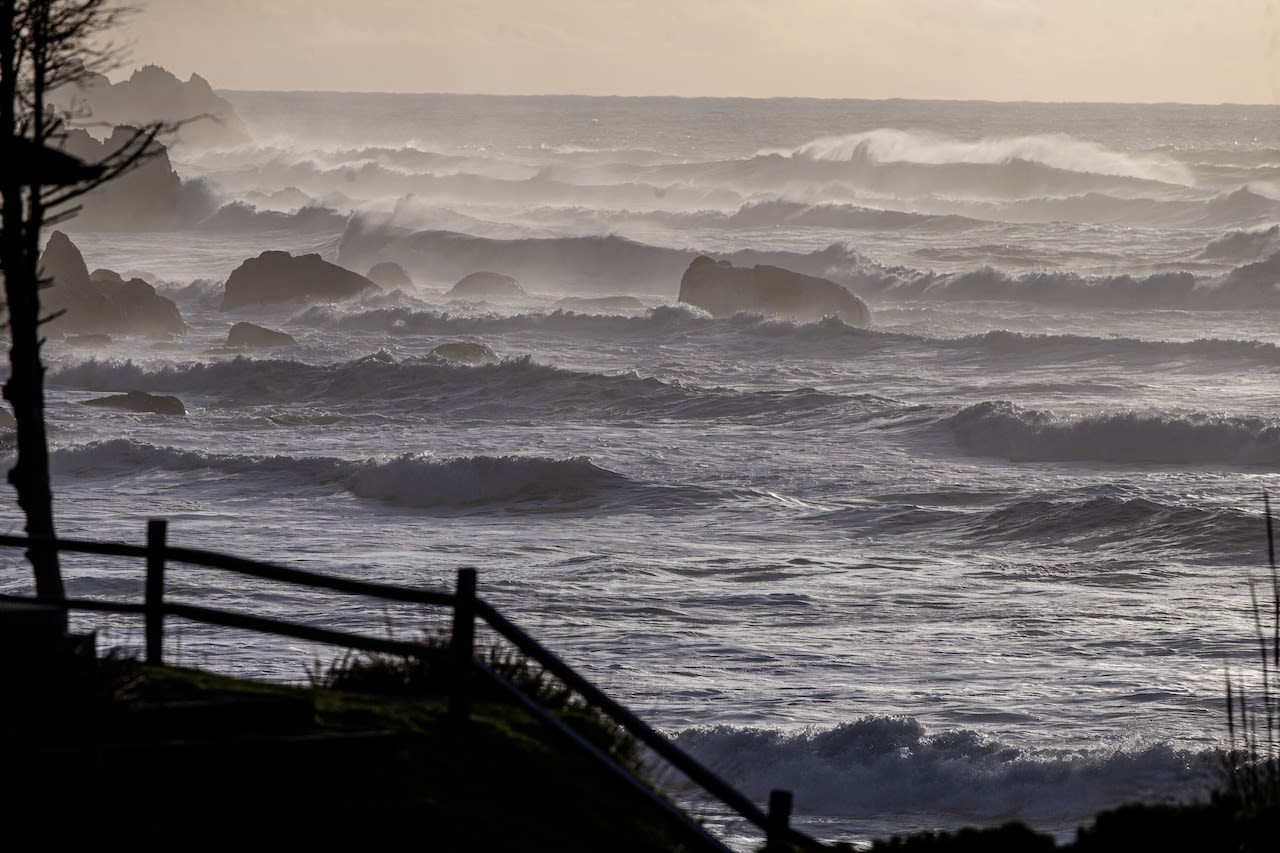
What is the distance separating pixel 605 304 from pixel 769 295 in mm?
7275

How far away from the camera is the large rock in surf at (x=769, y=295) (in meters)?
49.1

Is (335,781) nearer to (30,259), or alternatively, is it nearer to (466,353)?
(30,259)

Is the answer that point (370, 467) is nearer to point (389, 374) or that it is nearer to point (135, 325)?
point (389, 374)

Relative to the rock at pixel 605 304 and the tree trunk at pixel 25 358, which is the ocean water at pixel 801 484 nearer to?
the rock at pixel 605 304

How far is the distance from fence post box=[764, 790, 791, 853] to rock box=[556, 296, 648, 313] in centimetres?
4698

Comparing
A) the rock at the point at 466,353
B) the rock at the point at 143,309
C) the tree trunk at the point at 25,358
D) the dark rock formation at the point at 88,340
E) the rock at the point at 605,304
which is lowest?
the tree trunk at the point at 25,358

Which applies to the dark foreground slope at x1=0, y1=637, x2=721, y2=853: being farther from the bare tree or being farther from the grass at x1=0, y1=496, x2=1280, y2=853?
the bare tree

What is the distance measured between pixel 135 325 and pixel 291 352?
7.32 m

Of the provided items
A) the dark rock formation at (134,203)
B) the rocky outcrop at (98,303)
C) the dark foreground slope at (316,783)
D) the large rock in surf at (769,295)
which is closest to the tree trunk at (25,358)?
the dark foreground slope at (316,783)

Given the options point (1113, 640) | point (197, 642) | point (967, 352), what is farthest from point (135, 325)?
point (1113, 640)

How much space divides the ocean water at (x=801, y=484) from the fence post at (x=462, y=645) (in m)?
3.46

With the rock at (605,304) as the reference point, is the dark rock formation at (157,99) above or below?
above

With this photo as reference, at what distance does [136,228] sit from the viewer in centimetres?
8325

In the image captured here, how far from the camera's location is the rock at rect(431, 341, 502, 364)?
134ft
